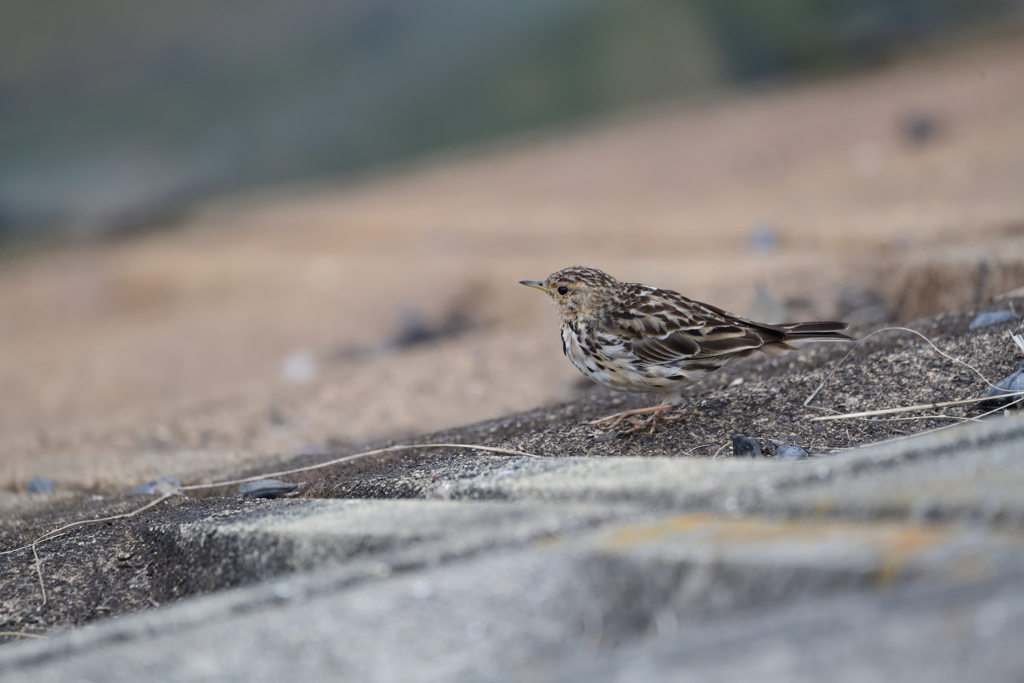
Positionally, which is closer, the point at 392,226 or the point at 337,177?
the point at 392,226

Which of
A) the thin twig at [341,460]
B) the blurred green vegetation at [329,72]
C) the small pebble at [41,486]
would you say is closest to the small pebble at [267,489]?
the thin twig at [341,460]

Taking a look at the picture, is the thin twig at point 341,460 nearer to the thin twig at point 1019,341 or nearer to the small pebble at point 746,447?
the small pebble at point 746,447

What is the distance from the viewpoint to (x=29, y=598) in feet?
9.55

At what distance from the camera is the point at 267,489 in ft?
11.1

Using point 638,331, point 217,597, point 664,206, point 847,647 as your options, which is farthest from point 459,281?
point 847,647

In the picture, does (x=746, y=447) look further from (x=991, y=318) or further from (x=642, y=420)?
(x=991, y=318)

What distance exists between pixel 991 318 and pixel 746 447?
54.7 inches

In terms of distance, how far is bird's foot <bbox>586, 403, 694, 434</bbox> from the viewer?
354 cm

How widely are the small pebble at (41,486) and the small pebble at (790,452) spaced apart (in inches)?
113

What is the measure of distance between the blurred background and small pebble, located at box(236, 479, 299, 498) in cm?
92

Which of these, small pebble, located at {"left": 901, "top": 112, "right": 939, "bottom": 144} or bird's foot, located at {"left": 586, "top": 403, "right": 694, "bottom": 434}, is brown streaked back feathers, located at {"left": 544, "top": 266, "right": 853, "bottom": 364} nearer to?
bird's foot, located at {"left": 586, "top": 403, "right": 694, "bottom": 434}

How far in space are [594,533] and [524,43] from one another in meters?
13.4

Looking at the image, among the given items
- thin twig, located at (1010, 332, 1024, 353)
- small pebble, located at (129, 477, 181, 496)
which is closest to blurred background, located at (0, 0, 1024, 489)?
small pebble, located at (129, 477, 181, 496)

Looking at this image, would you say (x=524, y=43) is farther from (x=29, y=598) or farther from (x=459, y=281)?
(x=29, y=598)
